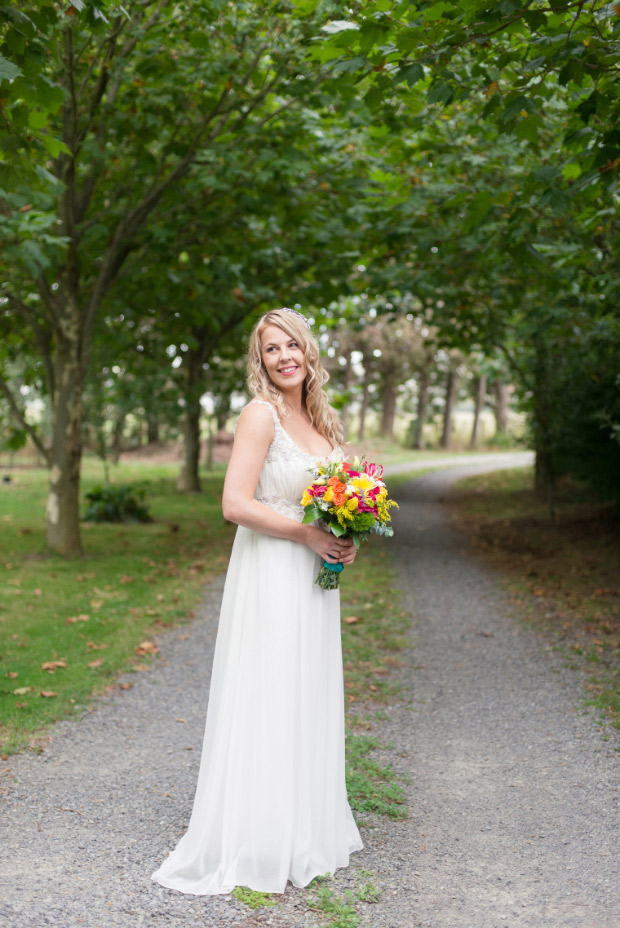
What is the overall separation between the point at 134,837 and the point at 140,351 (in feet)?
38.4

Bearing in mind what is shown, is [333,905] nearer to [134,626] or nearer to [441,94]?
[441,94]

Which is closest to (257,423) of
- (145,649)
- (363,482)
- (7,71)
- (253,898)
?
(363,482)

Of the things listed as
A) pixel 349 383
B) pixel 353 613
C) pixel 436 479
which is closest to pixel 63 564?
pixel 353 613

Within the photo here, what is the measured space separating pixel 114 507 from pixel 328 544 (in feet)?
39.5

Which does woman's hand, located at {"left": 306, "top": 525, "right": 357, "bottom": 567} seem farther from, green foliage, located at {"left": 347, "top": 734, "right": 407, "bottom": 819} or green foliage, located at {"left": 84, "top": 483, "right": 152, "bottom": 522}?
green foliage, located at {"left": 84, "top": 483, "right": 152, "bottom": 522}

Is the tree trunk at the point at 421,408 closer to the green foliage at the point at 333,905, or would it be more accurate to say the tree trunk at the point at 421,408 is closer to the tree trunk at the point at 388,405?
the tree trunk at the point at 388,405

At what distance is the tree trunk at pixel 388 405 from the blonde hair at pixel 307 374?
A: 3490cm

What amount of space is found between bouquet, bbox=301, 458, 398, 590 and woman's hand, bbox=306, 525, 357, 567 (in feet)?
0.09

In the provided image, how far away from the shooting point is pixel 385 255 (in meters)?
10.4

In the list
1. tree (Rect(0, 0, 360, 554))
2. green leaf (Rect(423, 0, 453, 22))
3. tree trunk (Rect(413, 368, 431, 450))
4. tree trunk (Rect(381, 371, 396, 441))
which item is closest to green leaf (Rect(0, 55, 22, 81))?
tree (Rect(0, 0, 360, 554))

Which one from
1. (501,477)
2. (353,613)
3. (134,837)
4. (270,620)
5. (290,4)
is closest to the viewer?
(270,620)

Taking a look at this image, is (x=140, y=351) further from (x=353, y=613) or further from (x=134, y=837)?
(x=134, y=837)

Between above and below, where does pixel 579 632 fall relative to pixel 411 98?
below

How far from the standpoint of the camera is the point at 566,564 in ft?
37.6
